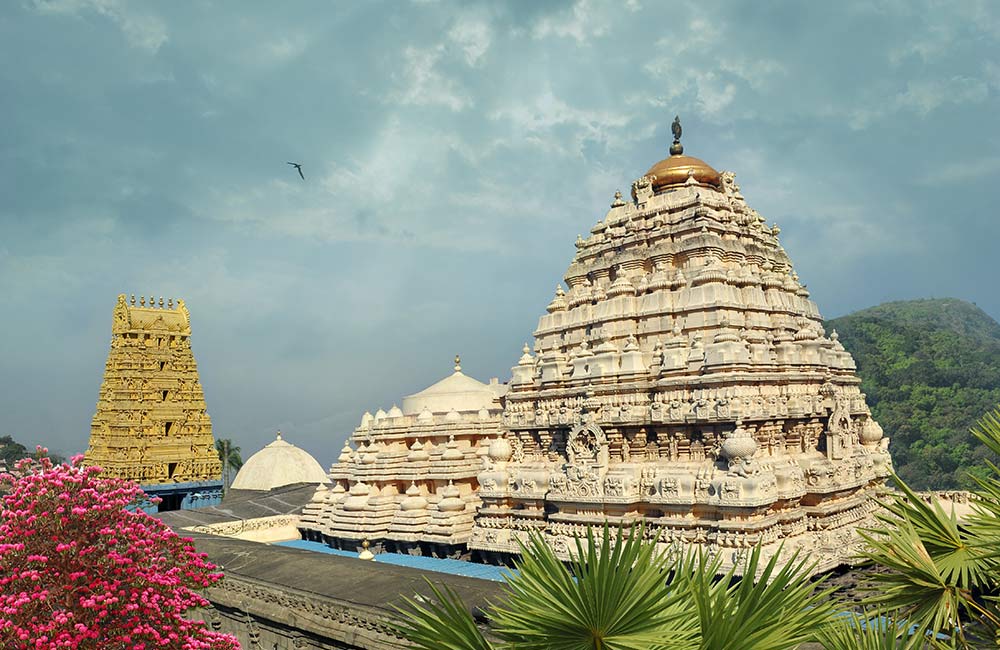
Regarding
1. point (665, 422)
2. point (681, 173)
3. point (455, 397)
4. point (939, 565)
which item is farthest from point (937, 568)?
point (455, 397)

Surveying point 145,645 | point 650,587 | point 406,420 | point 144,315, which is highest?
point 144,315

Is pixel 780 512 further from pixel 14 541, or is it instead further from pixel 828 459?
pixel 14 541

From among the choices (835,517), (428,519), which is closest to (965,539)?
(835,517)

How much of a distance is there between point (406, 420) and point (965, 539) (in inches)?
784

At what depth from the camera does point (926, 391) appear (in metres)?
69.3

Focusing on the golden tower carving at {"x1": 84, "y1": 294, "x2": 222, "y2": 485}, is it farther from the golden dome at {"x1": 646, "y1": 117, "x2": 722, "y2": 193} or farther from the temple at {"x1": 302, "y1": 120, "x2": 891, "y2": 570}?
the golden dome at {"x1": 646, "y1": 117, "x2": 722, "y2": 193}

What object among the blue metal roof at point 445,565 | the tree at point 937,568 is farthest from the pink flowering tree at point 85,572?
the tree at point 937,568

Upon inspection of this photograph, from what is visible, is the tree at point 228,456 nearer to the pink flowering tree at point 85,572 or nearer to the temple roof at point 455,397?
the temple roof at point 455,397

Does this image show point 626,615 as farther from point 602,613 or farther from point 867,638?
point 867,638

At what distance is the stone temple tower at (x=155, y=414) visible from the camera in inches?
1353

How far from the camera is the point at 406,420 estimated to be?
84.2 feet

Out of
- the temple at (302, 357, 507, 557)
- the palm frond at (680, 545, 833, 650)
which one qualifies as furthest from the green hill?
the palm frond at (680, 545, 833, 650)

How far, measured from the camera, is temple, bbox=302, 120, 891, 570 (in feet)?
55.2

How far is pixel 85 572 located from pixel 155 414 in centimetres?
2742
